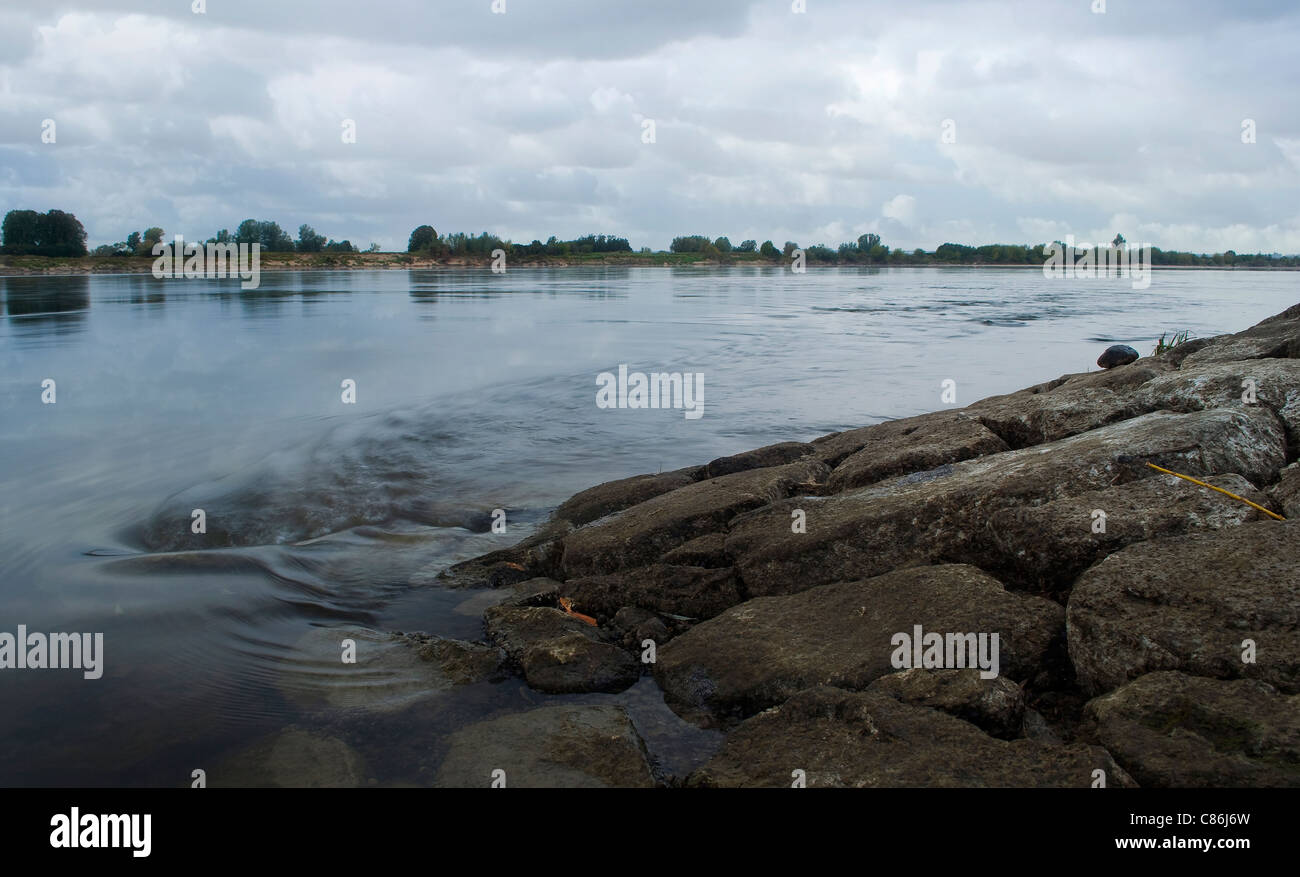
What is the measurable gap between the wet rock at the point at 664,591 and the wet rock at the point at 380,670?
3.24 feet

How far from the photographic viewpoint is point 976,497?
614 cm

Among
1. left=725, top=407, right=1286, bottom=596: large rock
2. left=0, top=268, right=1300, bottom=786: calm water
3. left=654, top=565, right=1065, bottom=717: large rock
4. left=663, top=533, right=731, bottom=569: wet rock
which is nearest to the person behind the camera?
left=654, top=565, right=1065, bottom=717: large rock

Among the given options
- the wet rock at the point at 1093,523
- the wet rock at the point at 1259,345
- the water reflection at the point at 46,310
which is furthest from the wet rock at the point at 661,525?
the water reflection at the point at 46,310

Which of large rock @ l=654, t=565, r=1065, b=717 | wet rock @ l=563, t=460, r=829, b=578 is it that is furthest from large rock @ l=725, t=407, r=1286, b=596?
wet rock @ l=563, t=460, r=829, b=578

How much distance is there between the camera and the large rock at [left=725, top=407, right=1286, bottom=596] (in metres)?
6.07

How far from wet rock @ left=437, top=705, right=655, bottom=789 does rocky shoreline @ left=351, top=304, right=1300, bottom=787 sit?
0.02 meters

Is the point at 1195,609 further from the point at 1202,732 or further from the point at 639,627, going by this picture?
the point at 639,627

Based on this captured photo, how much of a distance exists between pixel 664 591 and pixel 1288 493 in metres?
4.15

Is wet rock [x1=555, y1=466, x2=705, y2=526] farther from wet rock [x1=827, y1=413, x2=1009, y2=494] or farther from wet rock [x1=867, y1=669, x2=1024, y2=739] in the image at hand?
wet rock [x1=867, y1=669, x2=1024, y2=739]

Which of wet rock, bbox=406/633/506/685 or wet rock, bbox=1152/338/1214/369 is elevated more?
wet rock, bbox=1152/338/1214/369

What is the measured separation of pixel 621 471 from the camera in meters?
12.9
